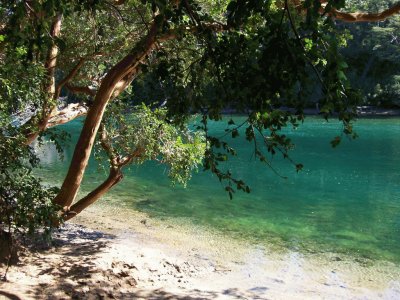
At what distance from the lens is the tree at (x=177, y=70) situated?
2.08 meters

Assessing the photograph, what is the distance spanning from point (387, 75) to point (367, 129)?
18696 millimetres

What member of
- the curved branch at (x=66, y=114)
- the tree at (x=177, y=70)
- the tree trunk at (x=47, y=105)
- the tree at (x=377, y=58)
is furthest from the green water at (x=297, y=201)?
the tree at (x=377, y=58)

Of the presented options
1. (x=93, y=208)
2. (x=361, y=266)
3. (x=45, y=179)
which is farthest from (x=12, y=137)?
(x=45, y=179)

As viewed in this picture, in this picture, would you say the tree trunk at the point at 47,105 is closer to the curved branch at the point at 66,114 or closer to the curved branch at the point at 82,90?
the curved branch at the point at 66,114

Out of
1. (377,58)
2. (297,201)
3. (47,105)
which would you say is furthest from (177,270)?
(377,58)

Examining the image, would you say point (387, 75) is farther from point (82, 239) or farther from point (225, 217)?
point (82, 239)

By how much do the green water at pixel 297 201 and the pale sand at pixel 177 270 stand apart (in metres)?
0.96

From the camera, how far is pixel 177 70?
276 cm

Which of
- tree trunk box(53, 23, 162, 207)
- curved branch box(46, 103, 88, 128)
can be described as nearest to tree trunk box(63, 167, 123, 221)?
tree trunk box(53, 23, 162, 207)

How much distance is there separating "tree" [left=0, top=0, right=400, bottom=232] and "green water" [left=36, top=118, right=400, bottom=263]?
3.86 metres

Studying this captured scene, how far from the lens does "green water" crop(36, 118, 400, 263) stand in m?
10.5

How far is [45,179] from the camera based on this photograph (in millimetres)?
16344

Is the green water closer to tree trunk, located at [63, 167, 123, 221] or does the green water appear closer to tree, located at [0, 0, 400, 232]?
tree trunk, located at [63, 167, 123, 221]

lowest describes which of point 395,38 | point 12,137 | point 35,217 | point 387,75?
point 35,217
